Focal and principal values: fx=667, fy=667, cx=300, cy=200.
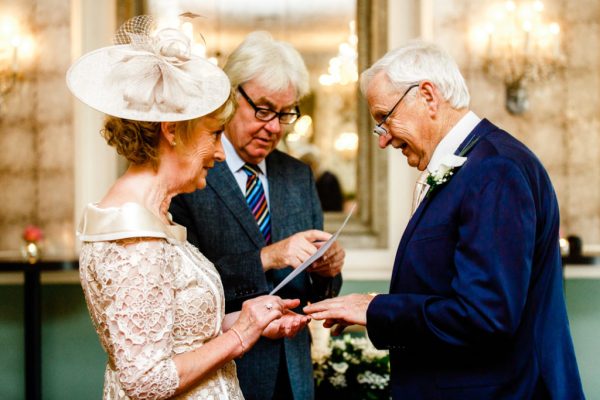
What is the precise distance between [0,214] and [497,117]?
137 inches

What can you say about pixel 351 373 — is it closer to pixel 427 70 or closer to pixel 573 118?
pixel 427 70

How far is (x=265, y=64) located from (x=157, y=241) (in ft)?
3.29

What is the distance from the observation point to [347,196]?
477 cm

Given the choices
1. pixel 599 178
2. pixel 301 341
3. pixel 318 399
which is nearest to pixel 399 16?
pixel 599 178

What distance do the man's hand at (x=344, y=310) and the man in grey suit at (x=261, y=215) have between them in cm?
38

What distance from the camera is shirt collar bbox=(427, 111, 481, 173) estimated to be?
71.4 inches

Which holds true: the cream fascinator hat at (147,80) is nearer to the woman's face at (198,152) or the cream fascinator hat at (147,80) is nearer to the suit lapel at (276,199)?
the woman's face at (198,152)

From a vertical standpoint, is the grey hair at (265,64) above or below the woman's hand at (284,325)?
above

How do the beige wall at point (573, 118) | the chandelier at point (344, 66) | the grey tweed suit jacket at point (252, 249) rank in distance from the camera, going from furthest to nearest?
the chandelier at point (344, 66) < the beige wall at point (573, 118) < the grey tweed suit jacket at point (252, 249)

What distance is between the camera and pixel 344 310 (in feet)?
5.82

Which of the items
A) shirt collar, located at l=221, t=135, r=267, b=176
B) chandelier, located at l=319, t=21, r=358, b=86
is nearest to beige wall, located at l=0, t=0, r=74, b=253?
chandelier, located at l=319, t=21, r=358, b=86

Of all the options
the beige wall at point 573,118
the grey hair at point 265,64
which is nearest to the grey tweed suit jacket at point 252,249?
the grey hair at point 265,64

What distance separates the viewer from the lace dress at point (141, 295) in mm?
1485

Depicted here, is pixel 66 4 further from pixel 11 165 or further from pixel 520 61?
pixel 520 61
